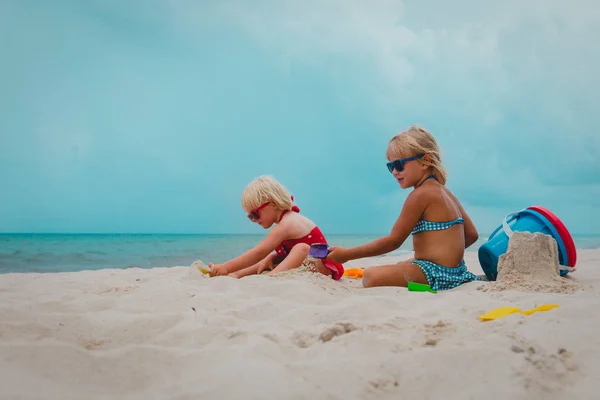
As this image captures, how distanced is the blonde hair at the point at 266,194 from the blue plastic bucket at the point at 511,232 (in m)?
1.88

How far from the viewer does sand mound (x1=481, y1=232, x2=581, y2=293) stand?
320 cm

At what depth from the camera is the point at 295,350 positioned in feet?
5.88

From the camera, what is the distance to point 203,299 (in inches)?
106

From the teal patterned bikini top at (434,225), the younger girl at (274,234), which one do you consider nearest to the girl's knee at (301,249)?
the younger girl at (274,234)

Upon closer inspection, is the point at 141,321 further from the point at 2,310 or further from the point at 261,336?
the point at 2,310

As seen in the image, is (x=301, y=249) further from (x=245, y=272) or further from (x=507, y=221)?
(x=507, y=221)

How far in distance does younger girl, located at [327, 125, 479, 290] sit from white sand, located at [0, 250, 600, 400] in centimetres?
83

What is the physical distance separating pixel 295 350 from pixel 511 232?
2.75 meters

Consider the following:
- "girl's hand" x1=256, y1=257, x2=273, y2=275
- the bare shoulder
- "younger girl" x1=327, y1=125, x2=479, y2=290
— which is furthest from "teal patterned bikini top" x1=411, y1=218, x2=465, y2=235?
"girl's hand" x1=256, y1=257, x2=273, y2=275

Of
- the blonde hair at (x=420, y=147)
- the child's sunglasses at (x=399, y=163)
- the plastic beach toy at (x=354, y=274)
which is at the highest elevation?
the blonde hair at (x=420, y=147)

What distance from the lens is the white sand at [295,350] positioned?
1.47 meters

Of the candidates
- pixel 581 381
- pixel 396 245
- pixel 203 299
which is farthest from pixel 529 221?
pixel 203 299

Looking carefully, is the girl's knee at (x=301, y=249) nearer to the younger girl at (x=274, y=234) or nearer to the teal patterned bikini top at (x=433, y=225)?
the younger girl at (x=274, y=234)

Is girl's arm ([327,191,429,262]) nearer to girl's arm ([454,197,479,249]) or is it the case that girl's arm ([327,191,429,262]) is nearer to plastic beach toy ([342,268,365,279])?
girl's arm ([454,197,479,249])
